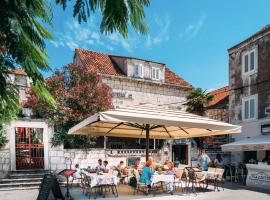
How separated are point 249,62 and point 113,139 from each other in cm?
1231

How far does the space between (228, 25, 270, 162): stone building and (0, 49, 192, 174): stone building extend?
6302 mm

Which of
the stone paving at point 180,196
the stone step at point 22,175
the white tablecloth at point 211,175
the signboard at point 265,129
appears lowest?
the stone step at point 22,175

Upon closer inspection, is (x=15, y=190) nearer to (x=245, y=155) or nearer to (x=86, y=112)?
(x=86, y=112)

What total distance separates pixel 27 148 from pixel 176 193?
9543mm

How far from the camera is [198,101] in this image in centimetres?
2875

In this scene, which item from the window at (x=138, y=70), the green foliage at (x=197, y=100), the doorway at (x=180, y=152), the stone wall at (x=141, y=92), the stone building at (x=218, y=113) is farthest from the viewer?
the stone building at (x=218, y=113)

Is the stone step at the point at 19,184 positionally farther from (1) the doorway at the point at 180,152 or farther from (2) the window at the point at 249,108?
(1) the doorway at the point at 180,152

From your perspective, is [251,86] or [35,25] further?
[251,86]

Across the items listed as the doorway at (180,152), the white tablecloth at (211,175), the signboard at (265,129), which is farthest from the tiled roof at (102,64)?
the white tablecloth at (211,175)

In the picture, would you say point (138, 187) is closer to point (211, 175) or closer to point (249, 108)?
point (211, 175)

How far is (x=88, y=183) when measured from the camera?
34.2ft

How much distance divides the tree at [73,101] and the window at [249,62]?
33.1 ft

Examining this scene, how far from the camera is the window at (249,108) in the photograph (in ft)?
66.2

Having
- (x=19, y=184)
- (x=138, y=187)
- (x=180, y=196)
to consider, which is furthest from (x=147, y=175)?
(x=19, y=184)
